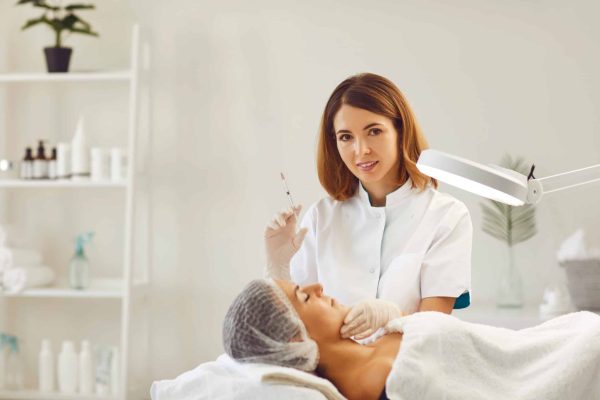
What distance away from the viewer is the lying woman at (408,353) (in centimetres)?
150

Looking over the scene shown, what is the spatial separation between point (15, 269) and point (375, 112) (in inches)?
80.1

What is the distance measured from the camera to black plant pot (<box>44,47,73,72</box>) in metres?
3.66

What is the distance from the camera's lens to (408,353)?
1.49 meters

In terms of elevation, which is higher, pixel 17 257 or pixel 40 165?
pixel 40 165

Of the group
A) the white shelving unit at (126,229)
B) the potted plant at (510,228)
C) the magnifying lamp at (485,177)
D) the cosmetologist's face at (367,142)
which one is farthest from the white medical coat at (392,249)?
the white shelving unit at (126,229)

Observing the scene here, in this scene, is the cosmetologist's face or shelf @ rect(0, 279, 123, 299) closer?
the cosmetologist's face

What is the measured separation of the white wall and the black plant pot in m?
0.26

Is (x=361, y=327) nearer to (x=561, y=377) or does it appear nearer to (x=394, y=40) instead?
(x=561, y=377)

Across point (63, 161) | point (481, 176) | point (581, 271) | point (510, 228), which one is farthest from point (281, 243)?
point (63, 161)

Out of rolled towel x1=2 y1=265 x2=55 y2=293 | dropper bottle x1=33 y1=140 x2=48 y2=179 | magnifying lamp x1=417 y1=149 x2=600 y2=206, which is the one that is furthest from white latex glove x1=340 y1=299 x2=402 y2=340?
dropper bottle x1=33 y1=140 x2=48 y2=179

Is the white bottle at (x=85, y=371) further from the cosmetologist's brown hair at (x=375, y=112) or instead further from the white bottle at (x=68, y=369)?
the cosmetologist's brown hair at (x=375, y=112)

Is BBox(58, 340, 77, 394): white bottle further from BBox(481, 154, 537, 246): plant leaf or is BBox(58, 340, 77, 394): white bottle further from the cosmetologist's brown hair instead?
the cosmetologist's brown hair

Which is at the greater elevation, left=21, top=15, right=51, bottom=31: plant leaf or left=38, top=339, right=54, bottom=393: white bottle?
left=21, top=15, right=51, bottom=31: plant leaf

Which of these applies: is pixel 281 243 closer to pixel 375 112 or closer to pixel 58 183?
pixel 375 112
